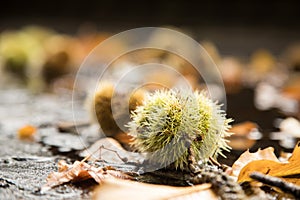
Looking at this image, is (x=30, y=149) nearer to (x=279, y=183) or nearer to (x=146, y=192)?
(x=146, y=192)

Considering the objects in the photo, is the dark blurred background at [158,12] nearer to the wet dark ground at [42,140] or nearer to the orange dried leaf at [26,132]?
the wet dark ground at [42,140]

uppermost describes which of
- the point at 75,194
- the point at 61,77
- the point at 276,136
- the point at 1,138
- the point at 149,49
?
the point at 149,49

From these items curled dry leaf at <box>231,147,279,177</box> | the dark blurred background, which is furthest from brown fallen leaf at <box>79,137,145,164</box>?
the dark blurred background

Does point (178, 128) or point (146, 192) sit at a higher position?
point (178, 128)

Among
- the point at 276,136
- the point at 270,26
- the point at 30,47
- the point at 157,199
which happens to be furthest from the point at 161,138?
the point at 270,26

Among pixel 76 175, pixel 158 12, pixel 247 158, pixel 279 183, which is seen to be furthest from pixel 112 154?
pixel 158 12

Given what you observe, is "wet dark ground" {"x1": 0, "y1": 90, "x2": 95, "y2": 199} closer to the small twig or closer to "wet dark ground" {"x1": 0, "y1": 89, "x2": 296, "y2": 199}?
"wet dark ground" {"x1": 0, "y1": 89, "x2": 296, "y2": 199}

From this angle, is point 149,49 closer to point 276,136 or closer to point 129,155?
point 276,136
